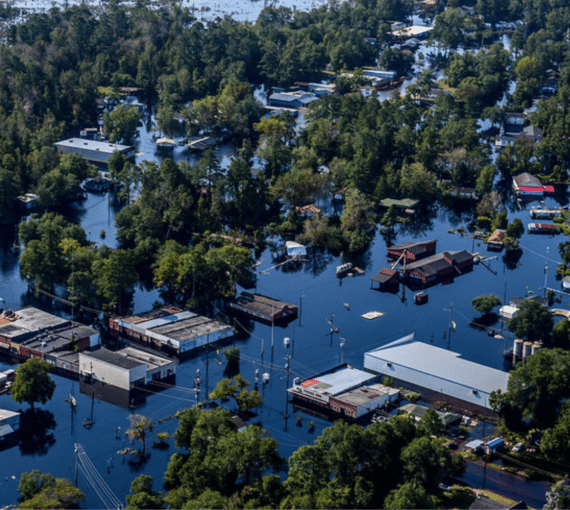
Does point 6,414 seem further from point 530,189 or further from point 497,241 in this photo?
point 530,189

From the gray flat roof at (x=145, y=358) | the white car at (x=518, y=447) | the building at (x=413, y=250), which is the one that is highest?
the building at (x=413, y=250)

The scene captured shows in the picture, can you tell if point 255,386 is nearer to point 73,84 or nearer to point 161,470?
point 161,470

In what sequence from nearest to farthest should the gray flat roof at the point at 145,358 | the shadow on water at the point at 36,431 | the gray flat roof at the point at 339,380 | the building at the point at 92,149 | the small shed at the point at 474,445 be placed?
the small shed at the point at 474,445 → the shadow on water at the point at 36,431 → the gray flat roof at the point at 339,380 → the gray flat roof at the point at 145,358 → the building at the point at 92,149

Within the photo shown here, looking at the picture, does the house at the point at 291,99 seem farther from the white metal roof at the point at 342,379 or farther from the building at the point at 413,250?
the white metal roof at the point at 342,379

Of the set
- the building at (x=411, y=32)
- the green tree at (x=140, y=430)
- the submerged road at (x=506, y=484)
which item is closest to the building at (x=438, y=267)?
the submerged road at (x=506, y=484)

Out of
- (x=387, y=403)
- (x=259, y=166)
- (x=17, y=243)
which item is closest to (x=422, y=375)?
(x=387, y=403)

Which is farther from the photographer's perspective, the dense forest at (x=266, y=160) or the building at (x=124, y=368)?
the building at (x=124, y=368)

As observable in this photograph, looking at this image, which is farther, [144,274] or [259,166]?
[259,166]
